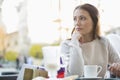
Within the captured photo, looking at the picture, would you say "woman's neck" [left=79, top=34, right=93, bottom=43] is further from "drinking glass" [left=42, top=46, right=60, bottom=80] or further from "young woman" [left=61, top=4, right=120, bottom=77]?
"drinking glass" [left=42, top=46, right=60, bottom=80]

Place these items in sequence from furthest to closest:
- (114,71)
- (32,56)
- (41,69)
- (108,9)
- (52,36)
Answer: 1. (32,56)
2. (52,36)
3. (108,9)
4. (114,71)
5. (41,69)

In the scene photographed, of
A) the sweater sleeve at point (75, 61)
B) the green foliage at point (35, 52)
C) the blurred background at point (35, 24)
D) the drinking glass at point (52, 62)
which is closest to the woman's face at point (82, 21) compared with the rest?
the sweater sleeve at point (75, 61)

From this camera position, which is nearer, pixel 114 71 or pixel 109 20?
pixel 114 71

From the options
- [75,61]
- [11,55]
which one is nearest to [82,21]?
[75,61]

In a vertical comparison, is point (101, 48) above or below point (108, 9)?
below

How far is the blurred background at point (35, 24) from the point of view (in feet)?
12.8

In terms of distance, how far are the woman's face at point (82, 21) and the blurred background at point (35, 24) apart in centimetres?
169

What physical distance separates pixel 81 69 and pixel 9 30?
12.7ft

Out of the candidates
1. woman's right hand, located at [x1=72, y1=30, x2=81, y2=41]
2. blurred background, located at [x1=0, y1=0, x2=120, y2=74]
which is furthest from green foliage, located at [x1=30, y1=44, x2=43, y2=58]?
woman's right hand, located at [x1=72, y1=30, x2=81, y2=41]

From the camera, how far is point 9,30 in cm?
520

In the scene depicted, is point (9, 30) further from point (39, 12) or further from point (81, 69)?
point (81, 69)

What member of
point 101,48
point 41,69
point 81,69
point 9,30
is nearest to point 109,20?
point 9,30

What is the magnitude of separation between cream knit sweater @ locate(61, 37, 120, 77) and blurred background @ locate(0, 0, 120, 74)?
167 centimetres

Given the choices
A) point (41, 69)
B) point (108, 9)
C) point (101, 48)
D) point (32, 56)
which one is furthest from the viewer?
point (32, 56)
